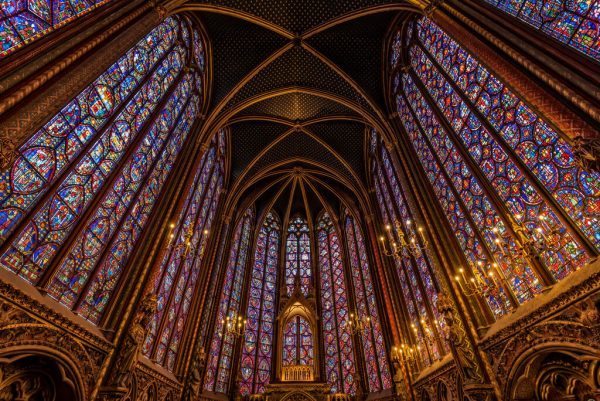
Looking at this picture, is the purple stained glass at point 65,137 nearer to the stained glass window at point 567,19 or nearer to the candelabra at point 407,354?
the stained glass window at point 567,19

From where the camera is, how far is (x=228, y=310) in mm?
17250

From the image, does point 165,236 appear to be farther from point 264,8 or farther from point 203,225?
point 264,8

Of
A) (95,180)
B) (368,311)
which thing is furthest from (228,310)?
(95,180)

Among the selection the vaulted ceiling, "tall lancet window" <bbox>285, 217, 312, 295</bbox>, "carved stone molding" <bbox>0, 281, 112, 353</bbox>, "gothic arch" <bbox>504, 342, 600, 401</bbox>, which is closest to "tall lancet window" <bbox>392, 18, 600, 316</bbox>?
"gothic arch" <bbox>504, 342, 600, 401</bbox>

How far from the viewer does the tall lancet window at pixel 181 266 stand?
36.2 ft

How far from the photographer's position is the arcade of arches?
6.29 m

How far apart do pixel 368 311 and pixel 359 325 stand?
124 cm

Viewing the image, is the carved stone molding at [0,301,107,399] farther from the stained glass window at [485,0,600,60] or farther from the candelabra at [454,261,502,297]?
the stained glass window at [485,0,600,60]

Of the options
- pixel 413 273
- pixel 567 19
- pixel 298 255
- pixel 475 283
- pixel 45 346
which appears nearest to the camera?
pixel 45 346

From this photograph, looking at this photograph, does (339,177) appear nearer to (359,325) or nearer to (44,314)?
(359,325)

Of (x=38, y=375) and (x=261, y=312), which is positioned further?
(x=261, y=312)

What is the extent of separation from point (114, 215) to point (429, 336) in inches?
429

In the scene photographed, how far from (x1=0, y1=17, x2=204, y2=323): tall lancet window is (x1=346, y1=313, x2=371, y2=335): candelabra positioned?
10.8 metres

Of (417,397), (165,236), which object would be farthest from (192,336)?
(417,397)
